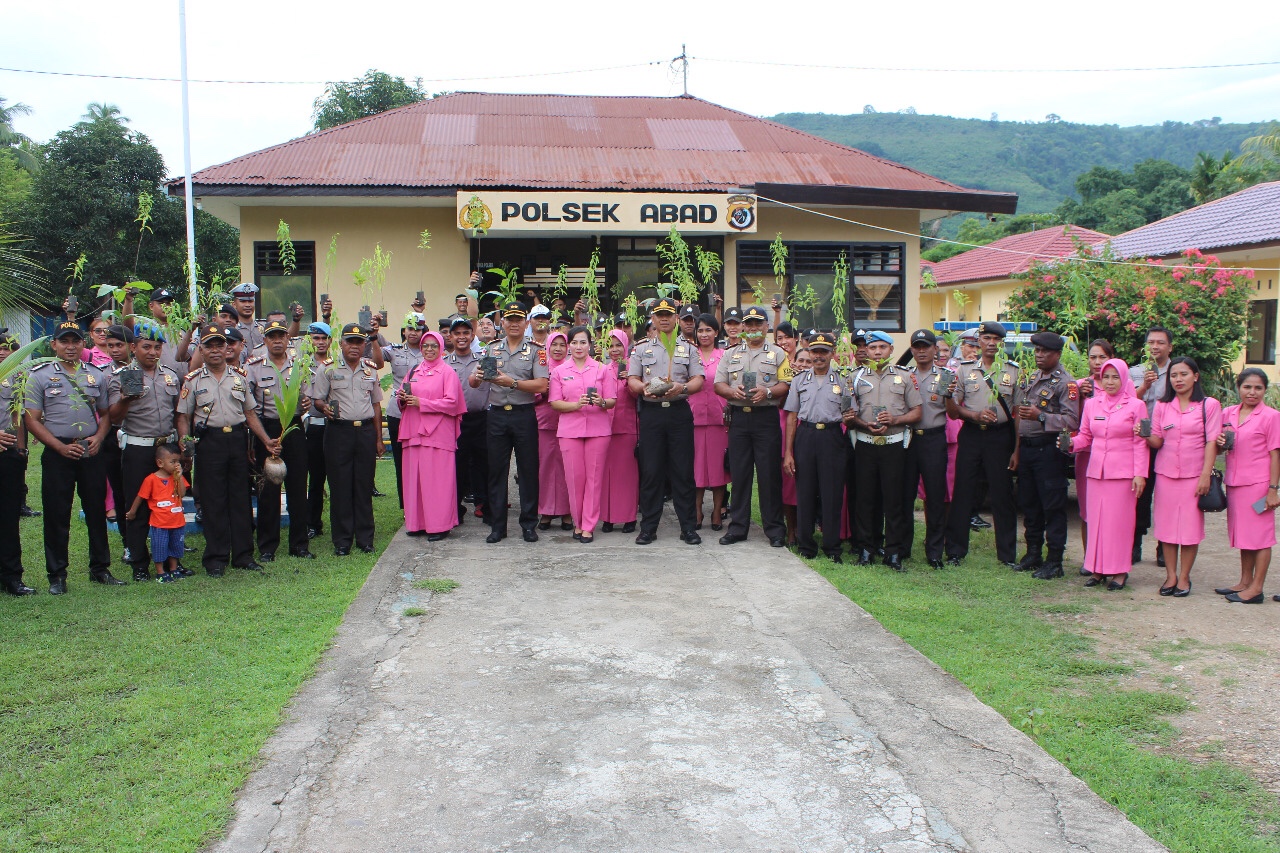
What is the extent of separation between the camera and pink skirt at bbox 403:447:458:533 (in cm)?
827

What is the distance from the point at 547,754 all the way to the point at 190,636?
8.99ft

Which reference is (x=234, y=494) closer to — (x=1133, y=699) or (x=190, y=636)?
(x=190, y=636)

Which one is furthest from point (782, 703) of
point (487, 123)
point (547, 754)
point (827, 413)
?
point (487, 123)

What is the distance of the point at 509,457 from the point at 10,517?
143 inches

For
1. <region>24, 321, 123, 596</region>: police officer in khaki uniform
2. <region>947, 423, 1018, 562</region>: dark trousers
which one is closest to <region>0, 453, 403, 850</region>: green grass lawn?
<region>24, 321, 123, 596</region>: police officer in khaki uniform

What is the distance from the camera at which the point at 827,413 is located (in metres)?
7.68

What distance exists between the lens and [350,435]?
26.3ft

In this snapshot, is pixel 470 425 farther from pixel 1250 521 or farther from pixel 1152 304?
pixel 1152 304

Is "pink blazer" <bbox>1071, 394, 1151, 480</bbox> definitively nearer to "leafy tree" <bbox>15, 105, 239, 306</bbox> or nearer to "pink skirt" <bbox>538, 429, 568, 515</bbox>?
"pink skirt" <bbox>538, 429, 568, 515</bbox>

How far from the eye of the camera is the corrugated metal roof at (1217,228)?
1716cm

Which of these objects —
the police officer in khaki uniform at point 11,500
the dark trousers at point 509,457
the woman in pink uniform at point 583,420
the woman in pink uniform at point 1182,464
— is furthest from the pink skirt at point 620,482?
the police officer in khaki uniform at point 11,500

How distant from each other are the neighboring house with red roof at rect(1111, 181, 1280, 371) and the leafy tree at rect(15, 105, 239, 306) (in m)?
22.0

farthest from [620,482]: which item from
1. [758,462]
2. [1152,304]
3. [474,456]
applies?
[1152,304]

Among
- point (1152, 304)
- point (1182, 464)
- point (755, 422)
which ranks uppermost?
point (1152, 304)
